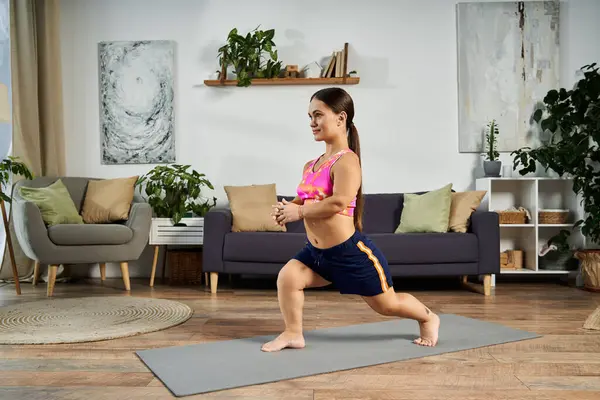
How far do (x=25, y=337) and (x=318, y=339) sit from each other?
1372 millimetres

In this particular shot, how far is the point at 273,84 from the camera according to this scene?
16.6 feet

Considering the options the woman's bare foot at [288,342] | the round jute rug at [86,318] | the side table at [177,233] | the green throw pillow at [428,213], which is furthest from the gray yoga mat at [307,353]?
the side table at [177,233]

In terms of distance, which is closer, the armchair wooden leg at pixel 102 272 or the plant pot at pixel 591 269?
the plant pot at pixel 591 269

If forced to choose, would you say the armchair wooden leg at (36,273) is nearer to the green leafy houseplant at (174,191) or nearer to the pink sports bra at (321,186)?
the green leafy houseplant at (174,191)

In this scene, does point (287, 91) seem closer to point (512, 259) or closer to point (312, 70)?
point (312, 70)

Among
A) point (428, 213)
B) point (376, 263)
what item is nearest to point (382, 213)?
point (428, 213)

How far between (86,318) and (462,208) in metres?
2.71

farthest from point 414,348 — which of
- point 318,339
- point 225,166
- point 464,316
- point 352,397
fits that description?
point 225,166

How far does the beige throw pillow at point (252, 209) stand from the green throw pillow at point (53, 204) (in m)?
1.17

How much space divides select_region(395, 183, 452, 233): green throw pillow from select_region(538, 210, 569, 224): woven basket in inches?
33.5

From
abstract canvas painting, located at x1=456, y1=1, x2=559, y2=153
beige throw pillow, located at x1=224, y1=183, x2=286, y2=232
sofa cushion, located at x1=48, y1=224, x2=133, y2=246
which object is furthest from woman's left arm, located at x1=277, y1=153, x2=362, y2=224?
abstract canvas painting, located at x1=456, y1=1, x2=559, y2=153

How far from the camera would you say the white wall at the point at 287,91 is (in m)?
5.05

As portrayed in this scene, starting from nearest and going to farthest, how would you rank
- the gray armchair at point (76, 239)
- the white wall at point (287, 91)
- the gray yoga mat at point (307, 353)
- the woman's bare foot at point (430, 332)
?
1. the gray yoga mat at point (307, 353)
2. the woman's bare foot at point (430, 332)
3. the gray armchair at point (76, 239)
4. the white wall at point (287, 91)

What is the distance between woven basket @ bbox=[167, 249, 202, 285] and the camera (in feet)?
15.3
